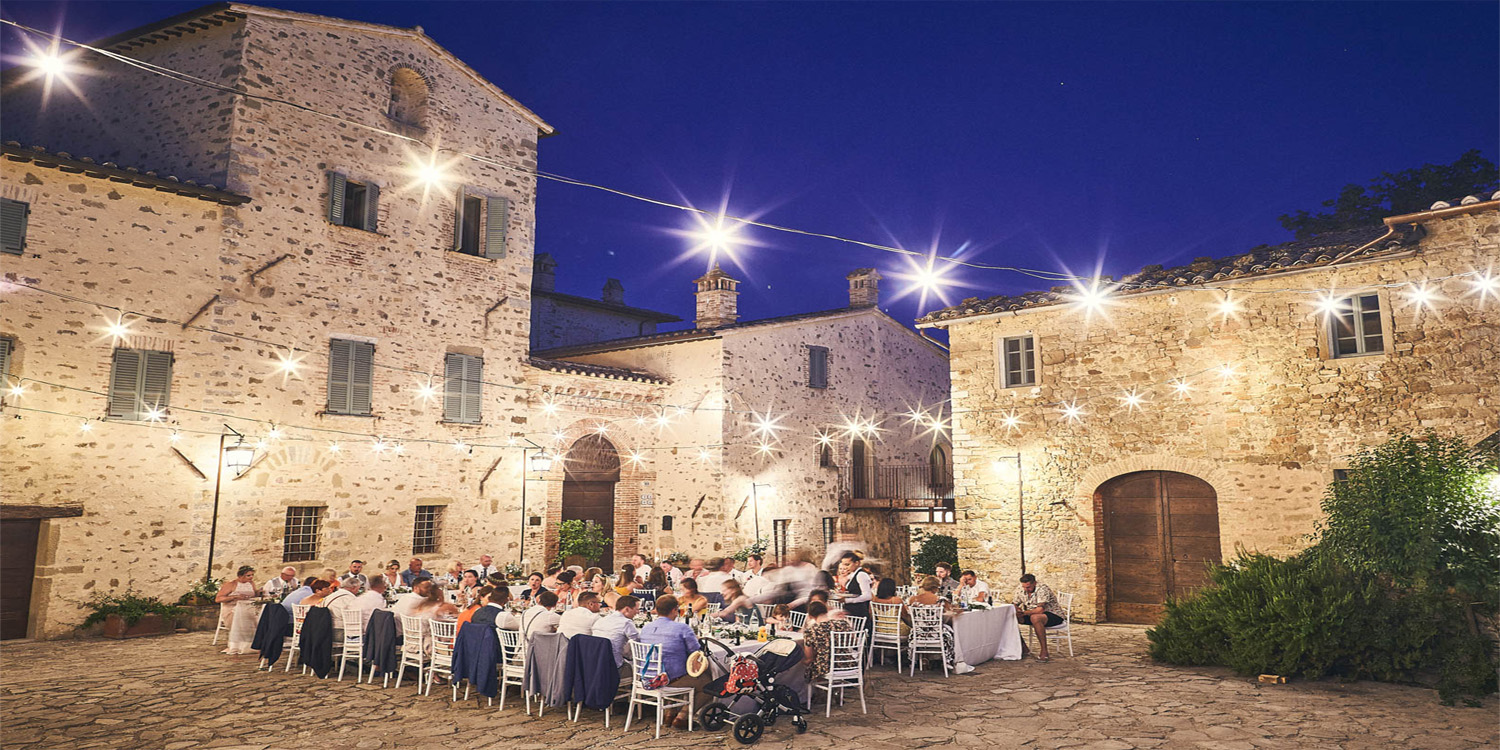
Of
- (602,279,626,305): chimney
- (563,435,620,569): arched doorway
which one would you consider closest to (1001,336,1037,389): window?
(563,435,620,569): arched doorway

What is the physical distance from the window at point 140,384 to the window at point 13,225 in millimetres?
1621

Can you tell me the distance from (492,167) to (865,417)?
410 inches

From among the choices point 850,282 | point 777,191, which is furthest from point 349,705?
point 777,191

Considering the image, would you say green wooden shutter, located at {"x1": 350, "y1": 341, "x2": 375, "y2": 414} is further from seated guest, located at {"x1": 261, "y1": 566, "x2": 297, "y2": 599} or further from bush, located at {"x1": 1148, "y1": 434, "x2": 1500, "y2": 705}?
bush, located at {"x1": 1148, "y1": 434, "x2": 1500, "y2": 705}

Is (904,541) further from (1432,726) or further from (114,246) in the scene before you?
(114,246)

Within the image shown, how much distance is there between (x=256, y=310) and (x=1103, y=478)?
1271cm

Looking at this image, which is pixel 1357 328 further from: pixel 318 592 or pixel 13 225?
pixel 13 225

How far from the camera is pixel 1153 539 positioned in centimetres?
1270

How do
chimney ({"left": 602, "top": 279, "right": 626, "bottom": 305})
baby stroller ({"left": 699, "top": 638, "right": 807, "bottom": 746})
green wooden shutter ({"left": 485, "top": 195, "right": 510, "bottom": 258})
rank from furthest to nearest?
chimney ({"left": 602, "top": 279, "right": 626, "bottom": 305}) < green wooden shutter ({"left": 485, "top": 195, "right": 510, "bottom": 258}) < baby stroller ({"left": 699, "top": 638, "right": 807, "bottom": 746})

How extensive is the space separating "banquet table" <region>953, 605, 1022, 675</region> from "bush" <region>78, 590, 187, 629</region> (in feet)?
33.1

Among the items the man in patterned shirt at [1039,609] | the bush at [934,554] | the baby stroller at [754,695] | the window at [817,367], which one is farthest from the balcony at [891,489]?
the baby stroller at [754,695]

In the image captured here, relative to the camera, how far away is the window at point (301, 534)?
42.8 ft

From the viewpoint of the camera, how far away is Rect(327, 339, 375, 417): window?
1374 centimetres

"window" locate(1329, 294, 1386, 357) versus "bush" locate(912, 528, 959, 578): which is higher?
"window" locate(1329, 294, 1386, 357)
